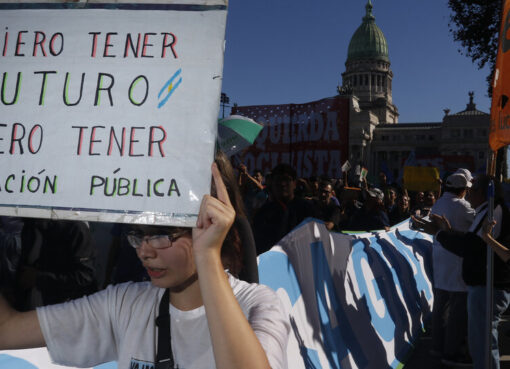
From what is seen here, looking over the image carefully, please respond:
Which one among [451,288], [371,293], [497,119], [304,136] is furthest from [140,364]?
[304,136]

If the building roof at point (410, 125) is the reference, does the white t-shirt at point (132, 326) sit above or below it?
below

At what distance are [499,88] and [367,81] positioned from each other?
10219 centimetres

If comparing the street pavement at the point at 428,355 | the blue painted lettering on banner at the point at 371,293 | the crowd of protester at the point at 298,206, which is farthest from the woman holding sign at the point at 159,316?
the street pavement at the point at 428,355

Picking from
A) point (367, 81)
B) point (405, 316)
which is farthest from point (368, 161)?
point (405, 316)

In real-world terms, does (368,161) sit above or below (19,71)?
above

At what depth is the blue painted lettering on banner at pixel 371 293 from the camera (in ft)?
13.4

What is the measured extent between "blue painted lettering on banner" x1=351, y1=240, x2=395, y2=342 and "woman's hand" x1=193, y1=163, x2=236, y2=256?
3.03m

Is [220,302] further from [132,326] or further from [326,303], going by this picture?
[326,303]

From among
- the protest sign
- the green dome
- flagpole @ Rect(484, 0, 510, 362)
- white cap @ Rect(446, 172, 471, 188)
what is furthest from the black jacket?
the green dome

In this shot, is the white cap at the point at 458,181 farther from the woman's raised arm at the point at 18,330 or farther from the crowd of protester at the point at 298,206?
the woman's raised arm at the point at 18,330

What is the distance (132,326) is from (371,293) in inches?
124

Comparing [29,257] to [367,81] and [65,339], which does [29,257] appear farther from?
[367,81]

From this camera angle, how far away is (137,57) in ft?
4.45

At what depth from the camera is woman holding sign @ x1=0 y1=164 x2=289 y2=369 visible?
4.06 feet
